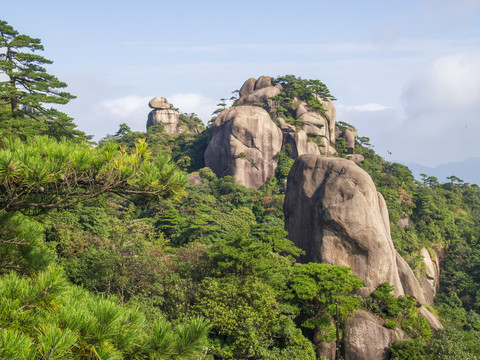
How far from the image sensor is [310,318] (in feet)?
52.3

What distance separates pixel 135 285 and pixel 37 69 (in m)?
11.5

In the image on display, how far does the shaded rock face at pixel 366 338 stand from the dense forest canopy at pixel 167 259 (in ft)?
1.52

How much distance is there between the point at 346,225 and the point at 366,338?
18.0ft

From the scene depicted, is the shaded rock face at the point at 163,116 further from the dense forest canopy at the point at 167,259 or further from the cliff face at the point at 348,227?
the cliff face at the point at 348,227

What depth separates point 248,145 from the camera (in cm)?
4153

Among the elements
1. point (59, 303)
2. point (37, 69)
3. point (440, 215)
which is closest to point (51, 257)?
point (59, 303)

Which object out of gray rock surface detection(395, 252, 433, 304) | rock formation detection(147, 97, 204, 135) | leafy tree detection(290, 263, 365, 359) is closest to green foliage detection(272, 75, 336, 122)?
rock formation detection(147, 97, 204, 135)

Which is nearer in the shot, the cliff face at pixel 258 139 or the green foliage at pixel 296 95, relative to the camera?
the cliff face at pixel 258 139

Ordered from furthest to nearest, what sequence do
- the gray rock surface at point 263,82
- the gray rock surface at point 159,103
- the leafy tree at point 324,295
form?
the gray rock surface at point 159,103 → the gray rock surface at point 263,82 → the leafy tree at point 324,295

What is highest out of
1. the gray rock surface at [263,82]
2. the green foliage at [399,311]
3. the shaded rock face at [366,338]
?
the gray rock surface at [263,82]

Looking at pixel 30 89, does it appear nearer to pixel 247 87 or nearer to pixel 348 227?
pixel 348 227

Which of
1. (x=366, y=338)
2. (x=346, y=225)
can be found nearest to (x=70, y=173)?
(x=366, y=338)

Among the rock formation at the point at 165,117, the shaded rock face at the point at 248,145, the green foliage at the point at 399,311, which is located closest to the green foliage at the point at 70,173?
the green foliage at the point at 399,311

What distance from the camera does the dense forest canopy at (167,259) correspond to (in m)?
3.61
